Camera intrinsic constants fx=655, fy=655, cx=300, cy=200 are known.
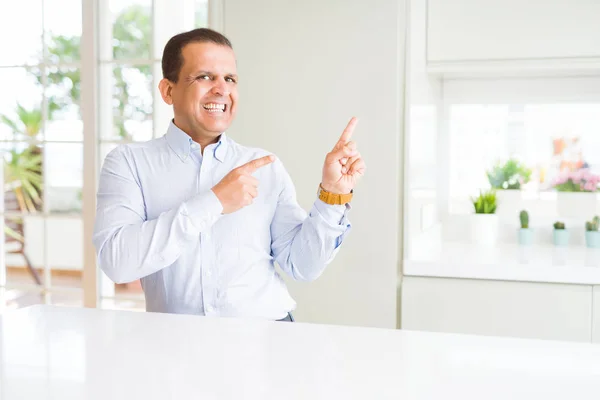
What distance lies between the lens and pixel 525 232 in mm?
3061

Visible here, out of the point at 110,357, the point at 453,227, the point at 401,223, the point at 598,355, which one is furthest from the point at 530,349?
the point at 453,227

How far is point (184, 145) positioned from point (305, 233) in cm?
42

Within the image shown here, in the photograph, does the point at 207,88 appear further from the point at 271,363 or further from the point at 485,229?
the point at 485,229

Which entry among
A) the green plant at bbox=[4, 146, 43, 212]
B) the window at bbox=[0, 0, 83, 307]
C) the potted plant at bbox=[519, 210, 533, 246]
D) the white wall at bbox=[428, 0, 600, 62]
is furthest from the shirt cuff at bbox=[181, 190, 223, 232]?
the green plant at bbox=[4, 146, 43, 212]

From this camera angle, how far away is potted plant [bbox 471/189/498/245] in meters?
3.04

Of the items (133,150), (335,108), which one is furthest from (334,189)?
(335,108)

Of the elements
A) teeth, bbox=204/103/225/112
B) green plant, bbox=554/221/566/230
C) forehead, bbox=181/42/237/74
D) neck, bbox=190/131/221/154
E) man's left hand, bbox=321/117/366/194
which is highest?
forehead, bbox=181/42/237/74

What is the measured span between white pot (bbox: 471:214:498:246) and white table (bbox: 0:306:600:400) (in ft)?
6.07

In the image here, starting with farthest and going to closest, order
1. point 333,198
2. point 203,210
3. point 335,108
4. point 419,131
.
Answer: point 419,131, point 335,108, point 333,198, point 203,210

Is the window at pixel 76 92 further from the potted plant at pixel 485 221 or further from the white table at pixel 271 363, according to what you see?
the white table at pixel 271 363

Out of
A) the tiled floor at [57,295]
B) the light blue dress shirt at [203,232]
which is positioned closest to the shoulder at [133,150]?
the light blue dress shirt at [203,232]

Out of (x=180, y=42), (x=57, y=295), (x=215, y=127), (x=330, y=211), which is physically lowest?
(x=57, y=295)

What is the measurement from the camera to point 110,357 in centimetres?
113

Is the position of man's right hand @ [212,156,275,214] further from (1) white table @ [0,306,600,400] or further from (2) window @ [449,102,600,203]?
(2) window @ [449,102,600,203]
